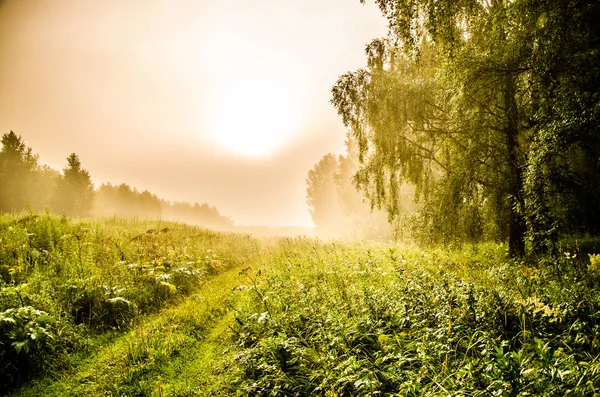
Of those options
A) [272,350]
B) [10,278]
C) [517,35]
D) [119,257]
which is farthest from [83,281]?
[517,35]

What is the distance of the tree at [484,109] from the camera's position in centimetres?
504

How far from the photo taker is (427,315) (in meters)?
3.52

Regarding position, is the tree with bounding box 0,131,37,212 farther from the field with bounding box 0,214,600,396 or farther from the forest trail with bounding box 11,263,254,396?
the forest trail with bounding box 11,263,254,396

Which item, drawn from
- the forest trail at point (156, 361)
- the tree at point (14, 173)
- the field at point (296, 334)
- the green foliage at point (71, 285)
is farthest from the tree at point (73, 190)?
the forest trail at point (156, 361)

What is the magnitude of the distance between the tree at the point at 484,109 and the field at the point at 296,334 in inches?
88.4

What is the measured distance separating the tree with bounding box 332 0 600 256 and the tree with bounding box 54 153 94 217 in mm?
38783

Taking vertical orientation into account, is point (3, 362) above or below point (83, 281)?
below

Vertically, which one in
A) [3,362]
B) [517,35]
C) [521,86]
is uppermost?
[517,35]

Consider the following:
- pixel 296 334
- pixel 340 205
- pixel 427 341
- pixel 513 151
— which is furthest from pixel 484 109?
pixel 340 205

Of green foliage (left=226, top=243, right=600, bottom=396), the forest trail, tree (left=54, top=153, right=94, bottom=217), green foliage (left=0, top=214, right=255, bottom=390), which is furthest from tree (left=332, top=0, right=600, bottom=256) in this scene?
tree (left=54, top=153, right=94, bottom=217)

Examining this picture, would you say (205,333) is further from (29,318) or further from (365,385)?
(365,385)

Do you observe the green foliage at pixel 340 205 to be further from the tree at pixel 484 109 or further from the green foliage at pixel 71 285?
the green foliage at pixel 71 285

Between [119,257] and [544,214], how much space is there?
10.6 metres

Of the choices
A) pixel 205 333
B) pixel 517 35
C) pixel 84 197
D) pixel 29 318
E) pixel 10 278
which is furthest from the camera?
pixel 84 197
